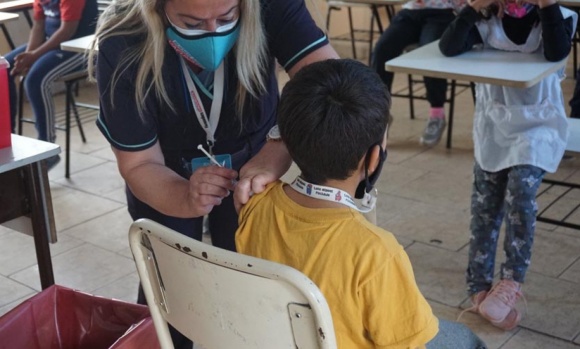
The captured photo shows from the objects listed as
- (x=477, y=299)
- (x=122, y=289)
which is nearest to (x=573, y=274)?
(x=477, y=299)

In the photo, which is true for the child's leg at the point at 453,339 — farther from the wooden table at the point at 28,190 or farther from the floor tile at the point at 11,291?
the floor tile at the point at 11,291

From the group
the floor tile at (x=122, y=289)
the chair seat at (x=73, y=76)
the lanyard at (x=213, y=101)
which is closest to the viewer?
the lanyard at (x=213, y=101)

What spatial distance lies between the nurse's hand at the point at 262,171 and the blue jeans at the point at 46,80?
274 cm

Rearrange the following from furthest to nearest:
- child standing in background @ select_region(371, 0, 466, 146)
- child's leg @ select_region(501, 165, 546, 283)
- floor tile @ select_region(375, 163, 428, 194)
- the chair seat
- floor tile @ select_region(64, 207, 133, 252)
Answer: child standing in background @ select_region(371, 0, 466, 146), the chair seat, floor tile @ select_region(375, 163, 428, 194), floor tile @ select_region(64, 207, 133, 252), child's leg @ select_region(501, 165, 546, 283)

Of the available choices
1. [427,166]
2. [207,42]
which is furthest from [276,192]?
[427,166]

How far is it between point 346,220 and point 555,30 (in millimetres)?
1436

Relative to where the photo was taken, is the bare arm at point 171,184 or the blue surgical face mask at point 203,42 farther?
the blue surgical face mask at point 203,42

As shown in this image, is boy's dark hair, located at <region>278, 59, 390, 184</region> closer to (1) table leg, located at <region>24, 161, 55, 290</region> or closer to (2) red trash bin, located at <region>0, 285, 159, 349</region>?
(2) red trash bin, located at <region>0, 285, 159, 349</region>

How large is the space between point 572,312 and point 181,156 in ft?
4.81

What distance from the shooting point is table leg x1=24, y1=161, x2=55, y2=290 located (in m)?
1.93

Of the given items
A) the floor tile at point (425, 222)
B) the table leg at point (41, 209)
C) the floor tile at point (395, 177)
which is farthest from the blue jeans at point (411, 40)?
the table leg at point (41, 209)

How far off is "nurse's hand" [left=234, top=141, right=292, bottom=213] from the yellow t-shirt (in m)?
0.13

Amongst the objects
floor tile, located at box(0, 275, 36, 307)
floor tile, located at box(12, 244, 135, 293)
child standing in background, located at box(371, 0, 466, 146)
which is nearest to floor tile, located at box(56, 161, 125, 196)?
floor tile, located at box(12, 244, 135, 293)

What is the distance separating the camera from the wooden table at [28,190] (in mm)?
1881
